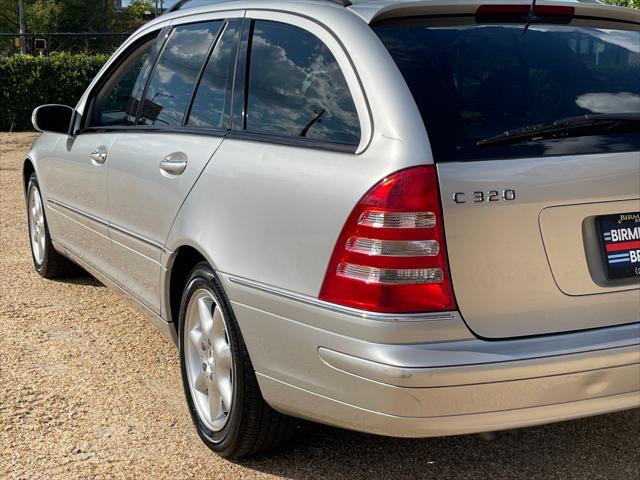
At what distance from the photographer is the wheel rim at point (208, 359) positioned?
3275 mm

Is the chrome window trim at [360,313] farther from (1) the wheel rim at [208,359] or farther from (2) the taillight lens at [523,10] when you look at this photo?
(2) the taillight lens at [523,10]

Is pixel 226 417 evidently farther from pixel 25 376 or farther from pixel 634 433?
pixel 634 433

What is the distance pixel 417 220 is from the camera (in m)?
2.51

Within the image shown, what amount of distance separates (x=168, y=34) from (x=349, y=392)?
7.53 feet

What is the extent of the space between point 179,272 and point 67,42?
1582 centimetres

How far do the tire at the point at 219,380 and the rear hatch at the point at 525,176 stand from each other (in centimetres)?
95

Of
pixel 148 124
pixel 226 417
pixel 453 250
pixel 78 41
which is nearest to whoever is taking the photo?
pixel 453 250

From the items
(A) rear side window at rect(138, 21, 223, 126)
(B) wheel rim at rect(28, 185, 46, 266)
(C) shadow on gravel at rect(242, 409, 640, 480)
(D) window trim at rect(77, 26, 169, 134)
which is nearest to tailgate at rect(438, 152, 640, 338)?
(C) shadow on gravel at rect(242, 409, 640, 480)

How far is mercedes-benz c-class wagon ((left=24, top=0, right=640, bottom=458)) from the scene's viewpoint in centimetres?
251

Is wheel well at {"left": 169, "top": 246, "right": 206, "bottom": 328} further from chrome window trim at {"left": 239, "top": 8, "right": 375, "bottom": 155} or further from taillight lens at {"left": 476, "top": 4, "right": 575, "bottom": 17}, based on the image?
taillight lens at {"left": 476, "top": 4, "right": 575, "bottom": 17}

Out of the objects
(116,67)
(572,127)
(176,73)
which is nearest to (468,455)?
(572,127)

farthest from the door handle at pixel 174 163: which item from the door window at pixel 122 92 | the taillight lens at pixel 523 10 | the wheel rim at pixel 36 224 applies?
the wheel rim at pixel 36 224

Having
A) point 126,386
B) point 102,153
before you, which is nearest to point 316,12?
point 102,153

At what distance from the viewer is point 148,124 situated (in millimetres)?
4086
